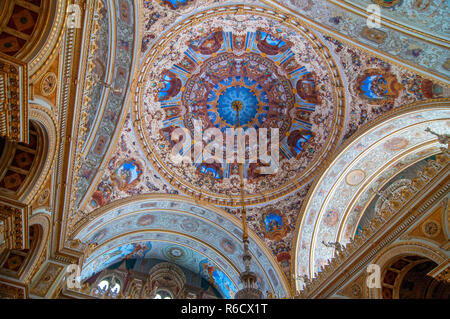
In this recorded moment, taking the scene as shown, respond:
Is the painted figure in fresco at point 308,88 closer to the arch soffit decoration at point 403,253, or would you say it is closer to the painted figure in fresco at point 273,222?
the painted figure in fresco at point 273,222

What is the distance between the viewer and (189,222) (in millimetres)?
15641

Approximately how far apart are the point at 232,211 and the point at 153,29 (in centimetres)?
823

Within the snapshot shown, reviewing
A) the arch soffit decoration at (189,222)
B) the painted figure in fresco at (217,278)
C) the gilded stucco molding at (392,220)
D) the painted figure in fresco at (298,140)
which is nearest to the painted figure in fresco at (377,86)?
the painted figure in fresco at (298,140)

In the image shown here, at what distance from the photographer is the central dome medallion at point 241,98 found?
13578 mm

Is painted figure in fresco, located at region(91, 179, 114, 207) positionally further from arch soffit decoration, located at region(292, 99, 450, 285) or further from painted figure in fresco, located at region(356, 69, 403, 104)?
painted figure in fresco, located at region(356, 69, 403, 104)

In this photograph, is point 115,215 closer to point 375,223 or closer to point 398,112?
point 375,223

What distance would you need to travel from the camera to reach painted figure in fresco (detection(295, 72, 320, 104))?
47.3ft

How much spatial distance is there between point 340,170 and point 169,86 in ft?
26.7

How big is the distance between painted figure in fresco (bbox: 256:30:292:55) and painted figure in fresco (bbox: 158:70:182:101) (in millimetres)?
3874

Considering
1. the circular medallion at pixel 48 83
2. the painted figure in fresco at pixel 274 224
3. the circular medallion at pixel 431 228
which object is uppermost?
the painted figure in fresco at pixel 274 224

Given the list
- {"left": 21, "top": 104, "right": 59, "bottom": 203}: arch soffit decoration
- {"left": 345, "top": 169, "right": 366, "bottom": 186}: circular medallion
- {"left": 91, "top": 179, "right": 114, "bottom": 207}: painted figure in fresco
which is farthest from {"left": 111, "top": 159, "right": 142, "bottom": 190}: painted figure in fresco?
{"left": 345, "top": 169, "right": 366, "bottom": 186}: circular medallion

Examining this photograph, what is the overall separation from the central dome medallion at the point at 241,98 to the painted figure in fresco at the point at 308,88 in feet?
0.14

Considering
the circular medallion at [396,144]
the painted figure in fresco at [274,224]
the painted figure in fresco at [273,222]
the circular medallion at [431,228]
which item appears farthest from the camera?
the painted figure in fresco at [273,222]

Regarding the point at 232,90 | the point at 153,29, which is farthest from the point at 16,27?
the point at 232,90
